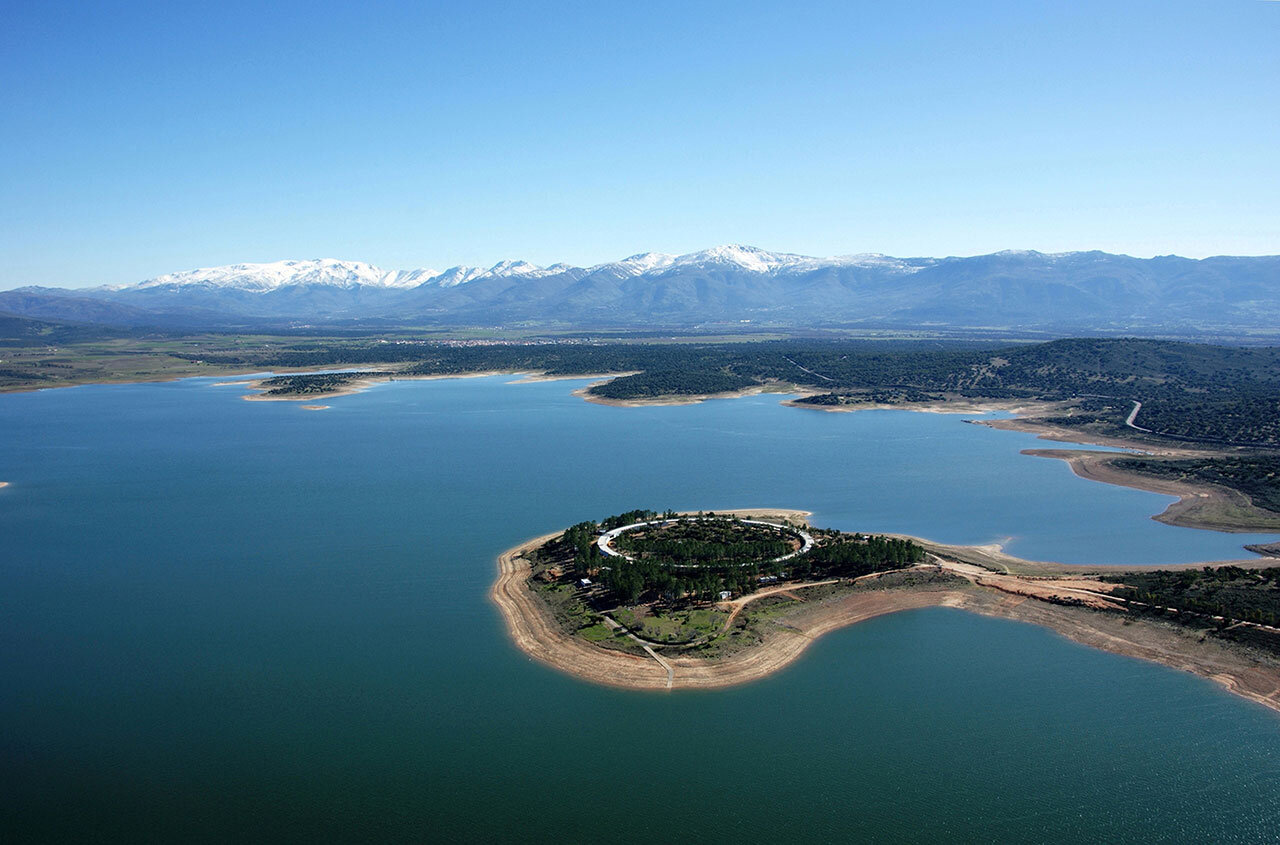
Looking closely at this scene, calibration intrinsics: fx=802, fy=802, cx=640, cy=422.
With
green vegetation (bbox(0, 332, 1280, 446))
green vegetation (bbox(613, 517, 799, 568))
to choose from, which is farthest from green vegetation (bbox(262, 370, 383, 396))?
green vegetation (bbox(613, 517, 799, 568))

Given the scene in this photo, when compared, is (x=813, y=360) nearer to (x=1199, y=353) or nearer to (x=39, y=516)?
(x=1199, y=353)

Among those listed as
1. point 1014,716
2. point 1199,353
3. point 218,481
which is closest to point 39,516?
point 218,481

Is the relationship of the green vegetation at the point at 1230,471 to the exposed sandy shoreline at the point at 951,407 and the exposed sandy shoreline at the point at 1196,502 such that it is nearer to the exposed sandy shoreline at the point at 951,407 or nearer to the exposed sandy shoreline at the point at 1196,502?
the exposed sandy shoreline at the point at 1196,502

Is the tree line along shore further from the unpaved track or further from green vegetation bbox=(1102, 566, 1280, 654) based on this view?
the unpaved track

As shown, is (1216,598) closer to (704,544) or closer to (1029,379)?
(704,544)

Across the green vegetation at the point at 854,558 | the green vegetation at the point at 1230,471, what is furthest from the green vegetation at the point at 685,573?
the green vegetation at the point at 1230,471

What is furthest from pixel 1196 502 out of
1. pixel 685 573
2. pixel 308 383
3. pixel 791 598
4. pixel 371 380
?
pixel 371 380
